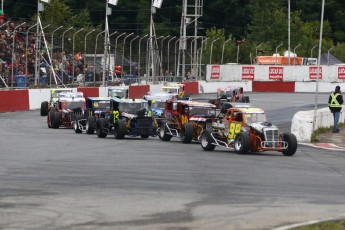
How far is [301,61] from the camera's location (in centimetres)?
8681

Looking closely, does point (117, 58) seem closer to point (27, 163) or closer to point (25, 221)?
point (27, 163)

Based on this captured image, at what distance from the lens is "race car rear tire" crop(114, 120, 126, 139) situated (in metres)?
30.9

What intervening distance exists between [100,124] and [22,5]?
85.1 metres

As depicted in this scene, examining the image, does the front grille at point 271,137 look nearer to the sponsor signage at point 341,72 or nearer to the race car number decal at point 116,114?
the race car number decal at point 116,114

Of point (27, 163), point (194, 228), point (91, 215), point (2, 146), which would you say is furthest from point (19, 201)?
point (2, 146)

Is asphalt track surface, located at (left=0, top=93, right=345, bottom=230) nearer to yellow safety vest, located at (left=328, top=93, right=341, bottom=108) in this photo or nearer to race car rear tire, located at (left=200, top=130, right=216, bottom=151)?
race car rear tire, located at (left=200, top=130, right=216, bottom=151)

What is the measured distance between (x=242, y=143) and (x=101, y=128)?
7.16m

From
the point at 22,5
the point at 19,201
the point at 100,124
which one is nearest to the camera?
the point at 19,201

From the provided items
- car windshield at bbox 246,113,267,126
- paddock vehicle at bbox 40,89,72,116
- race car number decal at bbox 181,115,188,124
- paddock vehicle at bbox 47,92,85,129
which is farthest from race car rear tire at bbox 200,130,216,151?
paddock vehicle at bbox 40,89,72,116

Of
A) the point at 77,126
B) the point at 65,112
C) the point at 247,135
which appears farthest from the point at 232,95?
the point at 247,135

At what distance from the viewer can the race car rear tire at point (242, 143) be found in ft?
83.9

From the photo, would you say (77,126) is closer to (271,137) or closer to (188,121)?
(188,121)

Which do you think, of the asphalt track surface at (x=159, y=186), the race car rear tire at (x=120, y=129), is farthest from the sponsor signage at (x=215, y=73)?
the asphalt track surface at (x=159, y=186)

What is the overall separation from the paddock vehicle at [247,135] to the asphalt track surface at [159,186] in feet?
1.10
